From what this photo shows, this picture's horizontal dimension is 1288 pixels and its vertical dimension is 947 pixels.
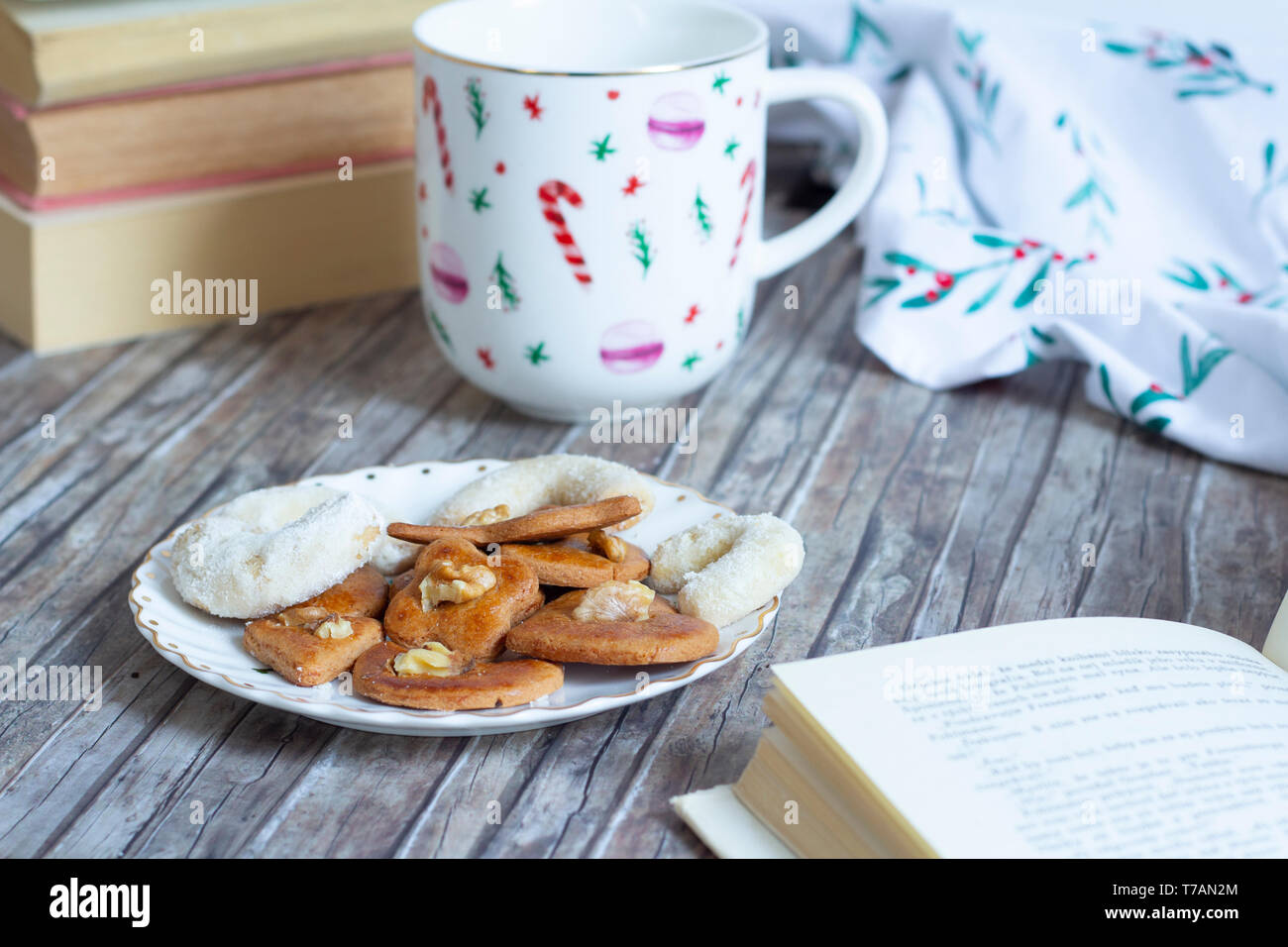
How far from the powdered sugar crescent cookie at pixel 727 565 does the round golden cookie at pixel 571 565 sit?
16 mm

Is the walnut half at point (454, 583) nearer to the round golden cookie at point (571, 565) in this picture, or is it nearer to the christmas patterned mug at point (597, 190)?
the round golden cookie at point (571, 565)

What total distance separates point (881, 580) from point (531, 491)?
18 cm

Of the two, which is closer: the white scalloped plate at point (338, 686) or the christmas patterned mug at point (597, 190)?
the white scalloped plate at point (338, 686)

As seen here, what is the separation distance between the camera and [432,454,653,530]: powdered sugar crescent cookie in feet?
2.04

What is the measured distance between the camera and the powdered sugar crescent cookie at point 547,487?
0.62 metres

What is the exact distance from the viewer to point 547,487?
64 cm

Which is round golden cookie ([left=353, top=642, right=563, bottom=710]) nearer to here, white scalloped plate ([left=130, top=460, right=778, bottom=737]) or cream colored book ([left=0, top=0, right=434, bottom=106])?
white scalloped plate ([left=130, top=460, right=778, bottom=737])

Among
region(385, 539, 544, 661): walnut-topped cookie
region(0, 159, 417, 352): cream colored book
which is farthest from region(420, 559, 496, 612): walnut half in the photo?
region(0, 159, 417, 352): cream colored book

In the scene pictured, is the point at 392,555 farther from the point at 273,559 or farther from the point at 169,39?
the point at 169,39

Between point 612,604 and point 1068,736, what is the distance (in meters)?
0.18

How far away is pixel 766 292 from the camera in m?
1.02
